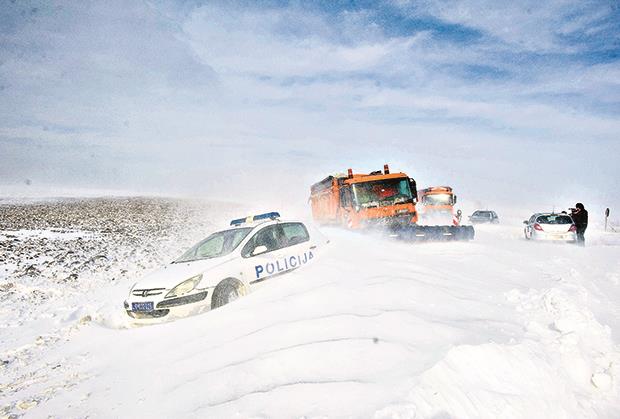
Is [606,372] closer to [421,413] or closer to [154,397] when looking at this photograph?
[421,413]

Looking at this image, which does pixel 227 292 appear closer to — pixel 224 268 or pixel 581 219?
pixel 224 268

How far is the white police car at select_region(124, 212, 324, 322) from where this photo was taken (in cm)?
609

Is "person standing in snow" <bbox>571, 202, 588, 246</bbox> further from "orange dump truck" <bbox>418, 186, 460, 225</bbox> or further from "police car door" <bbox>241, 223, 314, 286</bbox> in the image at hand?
"police car door" <bbox>241, 223, 314, 286</bbox>

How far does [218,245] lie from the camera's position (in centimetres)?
763

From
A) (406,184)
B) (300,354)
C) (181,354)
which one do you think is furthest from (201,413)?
(406,184)

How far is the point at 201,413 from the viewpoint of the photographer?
3.20m

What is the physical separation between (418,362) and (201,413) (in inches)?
74.5

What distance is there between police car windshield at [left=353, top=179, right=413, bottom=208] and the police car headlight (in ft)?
30.0

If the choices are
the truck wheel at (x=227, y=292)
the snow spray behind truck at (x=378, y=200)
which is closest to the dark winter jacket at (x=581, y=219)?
the snow spray behind truck at (x=378, y=200)

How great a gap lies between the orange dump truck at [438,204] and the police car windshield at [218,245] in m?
14.9

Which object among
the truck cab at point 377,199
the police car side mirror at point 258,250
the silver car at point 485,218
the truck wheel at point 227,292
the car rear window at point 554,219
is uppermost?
the truck cab at point 377,199

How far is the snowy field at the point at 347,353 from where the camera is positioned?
319 cm

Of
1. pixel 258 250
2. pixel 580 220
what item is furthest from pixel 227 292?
pixel 580 220

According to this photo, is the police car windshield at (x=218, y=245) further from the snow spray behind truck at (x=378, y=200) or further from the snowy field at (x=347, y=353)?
the snow spray behind truck at (x=378, y=200)
